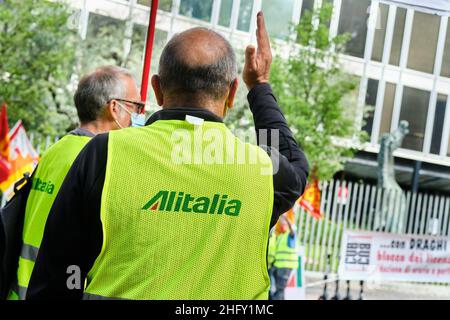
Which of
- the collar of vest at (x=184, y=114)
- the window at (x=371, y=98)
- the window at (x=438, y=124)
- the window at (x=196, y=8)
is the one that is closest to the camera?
the collar of vest at (x=184, y=114)

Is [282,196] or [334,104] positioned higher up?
[334,104]

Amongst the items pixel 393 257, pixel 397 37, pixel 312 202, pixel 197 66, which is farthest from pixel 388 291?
pixel 197 66

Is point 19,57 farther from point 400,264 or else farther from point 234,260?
point 234,260

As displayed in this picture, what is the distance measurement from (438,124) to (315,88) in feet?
29.2

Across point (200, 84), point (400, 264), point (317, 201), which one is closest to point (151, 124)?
point (200, 84)

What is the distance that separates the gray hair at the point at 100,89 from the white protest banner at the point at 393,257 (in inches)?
375

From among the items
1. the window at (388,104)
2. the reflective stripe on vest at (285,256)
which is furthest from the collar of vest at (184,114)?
the window at (388,104)

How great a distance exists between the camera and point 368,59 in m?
23.7

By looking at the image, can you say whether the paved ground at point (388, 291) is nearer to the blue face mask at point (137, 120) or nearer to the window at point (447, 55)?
the window at point (447, 55)

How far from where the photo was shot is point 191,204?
1.87 m

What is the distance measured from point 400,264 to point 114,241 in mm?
11883

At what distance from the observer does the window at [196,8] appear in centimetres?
1581

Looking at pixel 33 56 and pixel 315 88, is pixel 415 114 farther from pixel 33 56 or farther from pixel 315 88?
pixel 33 56

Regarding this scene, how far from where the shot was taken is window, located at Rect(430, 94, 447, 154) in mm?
26125
